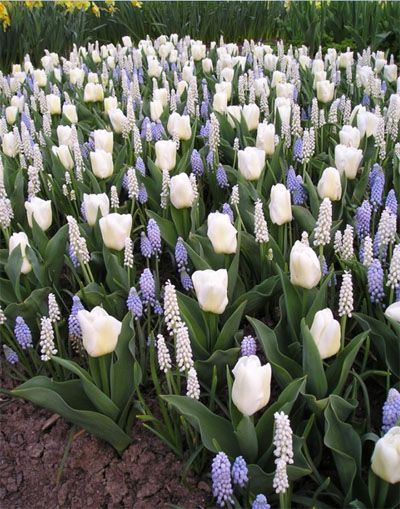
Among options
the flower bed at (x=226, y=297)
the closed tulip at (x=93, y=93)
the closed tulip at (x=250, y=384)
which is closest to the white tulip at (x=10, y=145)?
the flower bed at (x=226, y=297)

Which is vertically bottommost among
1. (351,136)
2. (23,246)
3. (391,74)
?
(23,246)

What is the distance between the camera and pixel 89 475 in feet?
5.13

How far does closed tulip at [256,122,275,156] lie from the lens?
2338 mm

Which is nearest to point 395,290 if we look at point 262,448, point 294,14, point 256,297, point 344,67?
point 256,297

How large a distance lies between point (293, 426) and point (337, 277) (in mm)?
628

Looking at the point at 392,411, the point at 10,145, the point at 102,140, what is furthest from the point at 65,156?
the point at 392,411

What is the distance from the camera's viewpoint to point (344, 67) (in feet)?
12.9

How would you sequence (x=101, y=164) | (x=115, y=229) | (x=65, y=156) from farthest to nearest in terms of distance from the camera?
(x=65, y=156)
(x=101, y=164)
(x=115, y=229)

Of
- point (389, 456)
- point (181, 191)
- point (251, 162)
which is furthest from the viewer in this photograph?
point (251, 162)

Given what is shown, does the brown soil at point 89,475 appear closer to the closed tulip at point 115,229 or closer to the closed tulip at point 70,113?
the closed tulip at point 115,229

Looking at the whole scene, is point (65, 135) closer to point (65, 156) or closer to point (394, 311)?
point (65, 156)

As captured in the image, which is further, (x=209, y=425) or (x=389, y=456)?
(x=209, y=425)

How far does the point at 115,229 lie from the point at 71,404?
509 millimetres

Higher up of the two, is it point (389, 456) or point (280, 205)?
point (280, 205)
